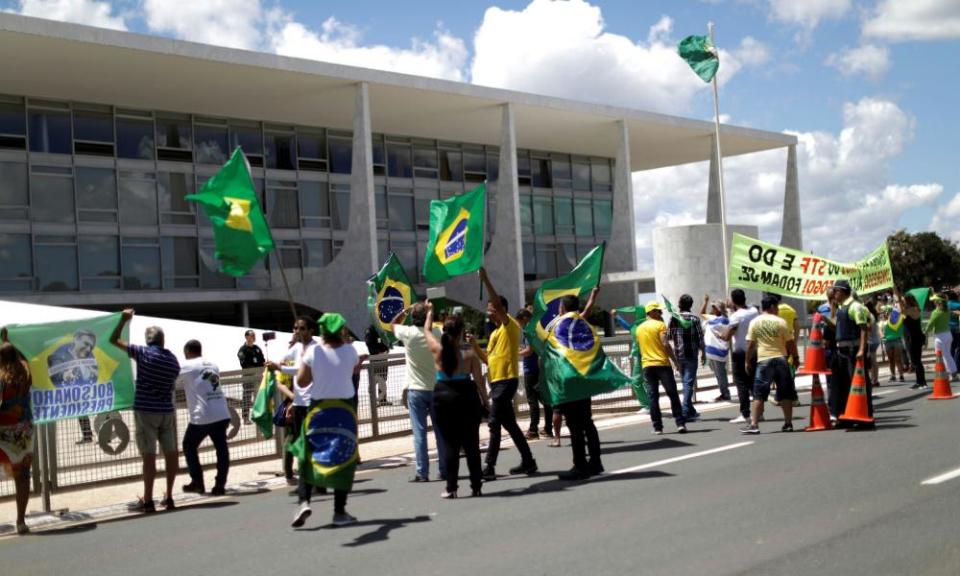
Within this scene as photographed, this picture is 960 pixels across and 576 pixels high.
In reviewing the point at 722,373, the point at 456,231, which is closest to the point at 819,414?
the point at 722,373

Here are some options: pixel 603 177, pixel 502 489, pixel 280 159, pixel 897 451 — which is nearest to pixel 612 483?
pixel 502 489

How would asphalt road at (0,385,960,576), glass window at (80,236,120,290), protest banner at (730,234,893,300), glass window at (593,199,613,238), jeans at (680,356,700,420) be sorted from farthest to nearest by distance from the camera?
glass window at (593,199,613,238)
glass window at (80,236,120,290)
protest banner at (730,234,893,300)
jeans at (680,356,700,420)
asphalt road at (0,385,960,576)

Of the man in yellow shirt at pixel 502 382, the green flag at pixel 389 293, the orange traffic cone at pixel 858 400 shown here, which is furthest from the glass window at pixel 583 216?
the man in yellow shirt at pixel 502 382

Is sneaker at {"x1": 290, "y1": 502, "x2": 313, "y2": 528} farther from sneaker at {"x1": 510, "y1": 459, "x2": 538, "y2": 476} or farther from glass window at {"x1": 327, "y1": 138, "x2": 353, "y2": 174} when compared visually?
glass window at {"x1": 327, "y1": 138, "x2": 353, "y2": 174}

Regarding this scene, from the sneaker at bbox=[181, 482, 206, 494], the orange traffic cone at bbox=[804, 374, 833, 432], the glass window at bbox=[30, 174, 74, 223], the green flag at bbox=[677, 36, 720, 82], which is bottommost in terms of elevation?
the sneaker at bbox=[181, 482, 206, 494]

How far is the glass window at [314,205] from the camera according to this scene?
3906cm

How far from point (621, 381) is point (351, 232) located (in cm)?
2686

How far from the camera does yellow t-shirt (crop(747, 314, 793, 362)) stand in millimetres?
11836

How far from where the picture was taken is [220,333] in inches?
977

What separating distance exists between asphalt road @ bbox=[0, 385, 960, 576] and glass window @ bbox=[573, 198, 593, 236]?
38.5m

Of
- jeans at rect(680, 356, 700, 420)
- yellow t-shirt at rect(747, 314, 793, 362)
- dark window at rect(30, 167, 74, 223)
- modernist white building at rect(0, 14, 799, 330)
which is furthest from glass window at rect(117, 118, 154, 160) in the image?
yellow t-shirt at rect(747, 314, 793, 362)

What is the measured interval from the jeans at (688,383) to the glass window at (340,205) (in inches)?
1053

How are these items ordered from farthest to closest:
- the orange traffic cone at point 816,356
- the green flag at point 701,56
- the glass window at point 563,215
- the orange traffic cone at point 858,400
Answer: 1. the glass window at point 563,215
2. the green flag at point 701,56
3. the orange traffic cone at point 816,356
4. the orange traffic cone at point 858,400

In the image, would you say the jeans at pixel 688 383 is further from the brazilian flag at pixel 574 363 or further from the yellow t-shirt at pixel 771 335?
the brazilian flag at pixel 574 363
